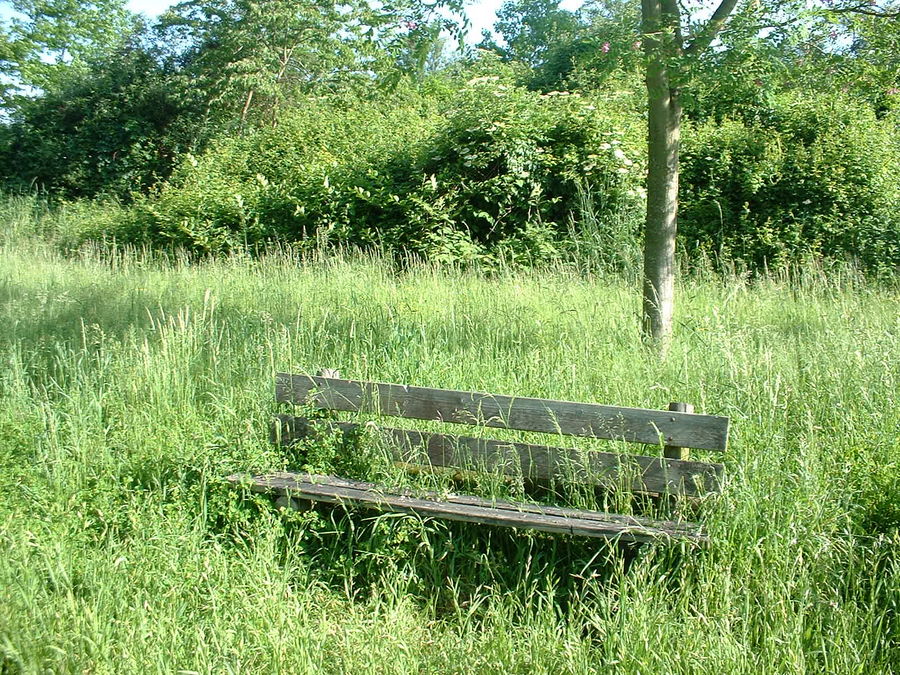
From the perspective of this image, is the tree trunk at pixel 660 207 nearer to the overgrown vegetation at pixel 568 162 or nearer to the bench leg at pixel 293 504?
the overgrown vegetation at pixel 568 162

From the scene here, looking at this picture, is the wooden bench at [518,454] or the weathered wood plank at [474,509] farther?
the wooden bench at [518,454]

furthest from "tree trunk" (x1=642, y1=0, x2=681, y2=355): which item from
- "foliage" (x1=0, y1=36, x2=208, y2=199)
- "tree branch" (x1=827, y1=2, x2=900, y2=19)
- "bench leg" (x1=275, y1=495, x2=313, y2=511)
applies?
"foliage" (x1=0, y1=36, x2=208, y2=199)

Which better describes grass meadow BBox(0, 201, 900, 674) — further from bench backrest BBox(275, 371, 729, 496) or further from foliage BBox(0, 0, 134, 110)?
foliage BBox(0, 0, 134, 110)

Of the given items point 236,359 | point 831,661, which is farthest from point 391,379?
point 831,661

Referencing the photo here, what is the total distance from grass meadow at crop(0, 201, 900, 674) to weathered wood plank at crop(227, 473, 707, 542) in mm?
89

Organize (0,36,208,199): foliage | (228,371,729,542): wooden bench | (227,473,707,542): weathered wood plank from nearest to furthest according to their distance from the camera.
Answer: (227,473,707,542): weathered wood plank
(228,371,729,542): wooden bench
(0,36,208,199): foliage

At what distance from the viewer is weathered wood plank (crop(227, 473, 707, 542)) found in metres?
3.63

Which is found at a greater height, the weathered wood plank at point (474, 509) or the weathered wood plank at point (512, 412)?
the weathered wood plank at point (512, 412)

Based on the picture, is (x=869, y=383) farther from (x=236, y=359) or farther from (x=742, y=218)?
(x=742, y=218)

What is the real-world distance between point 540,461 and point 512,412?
1.03 ft

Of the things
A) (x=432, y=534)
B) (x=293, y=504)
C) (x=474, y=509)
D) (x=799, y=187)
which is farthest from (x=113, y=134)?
(x=474, y=509)

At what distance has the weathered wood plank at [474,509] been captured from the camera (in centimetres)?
363

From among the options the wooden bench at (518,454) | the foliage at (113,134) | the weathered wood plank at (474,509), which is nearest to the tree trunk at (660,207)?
the wooden bench at (518,454)

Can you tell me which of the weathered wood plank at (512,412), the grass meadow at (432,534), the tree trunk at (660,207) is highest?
the tree trunk at (660,207)
